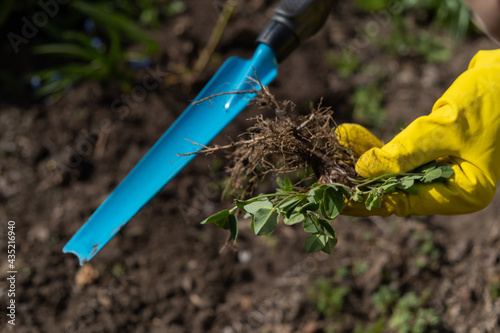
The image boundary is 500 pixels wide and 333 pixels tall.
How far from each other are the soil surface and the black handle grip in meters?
0.69

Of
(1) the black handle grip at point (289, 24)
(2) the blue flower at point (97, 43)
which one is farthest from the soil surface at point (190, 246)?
(1) the black handle grip at point (289, 24)

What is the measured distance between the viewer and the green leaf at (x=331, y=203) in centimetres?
94

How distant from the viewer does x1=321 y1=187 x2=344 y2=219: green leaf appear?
3.09ft

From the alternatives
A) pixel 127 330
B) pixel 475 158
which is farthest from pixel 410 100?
pixel 127 330

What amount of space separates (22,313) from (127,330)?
444mm

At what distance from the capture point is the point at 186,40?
2496 mm

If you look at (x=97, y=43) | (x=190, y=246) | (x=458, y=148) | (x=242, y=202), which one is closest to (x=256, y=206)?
(x=242, y=202)

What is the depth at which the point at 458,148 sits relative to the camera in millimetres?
970

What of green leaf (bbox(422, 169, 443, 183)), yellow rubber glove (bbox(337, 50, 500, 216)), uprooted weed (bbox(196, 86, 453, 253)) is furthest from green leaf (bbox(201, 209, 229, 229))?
green leaf (bbox(422, 169, 443, 183))

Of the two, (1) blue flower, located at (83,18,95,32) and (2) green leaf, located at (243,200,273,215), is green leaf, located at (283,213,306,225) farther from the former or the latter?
(1) blue flower, located at (83,18,95,32)

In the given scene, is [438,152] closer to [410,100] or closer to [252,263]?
[252,263]

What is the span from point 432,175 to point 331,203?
0.25 meters

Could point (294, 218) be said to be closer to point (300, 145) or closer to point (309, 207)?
point (309, 207)

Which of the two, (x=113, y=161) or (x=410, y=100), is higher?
(x=113, y=161)
